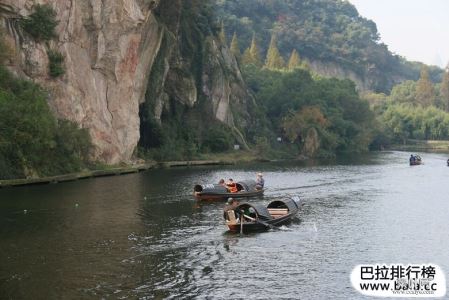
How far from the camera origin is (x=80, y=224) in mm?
42156

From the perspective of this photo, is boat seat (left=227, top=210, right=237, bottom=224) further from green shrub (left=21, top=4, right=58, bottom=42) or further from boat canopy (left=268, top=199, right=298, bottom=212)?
green shrub (left=21, top=4, right=58, bottom=42)

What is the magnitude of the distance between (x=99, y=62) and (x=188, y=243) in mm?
51550

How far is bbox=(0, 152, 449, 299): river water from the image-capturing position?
28.2 metres

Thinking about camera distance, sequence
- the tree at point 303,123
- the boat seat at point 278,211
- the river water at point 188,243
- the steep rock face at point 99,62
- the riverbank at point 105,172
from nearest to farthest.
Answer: the river water at point 188,243, the boat seat at point 278,211, the riverbank at point 105,172, the steep rock face at point 99,62, the tree at point 303,123

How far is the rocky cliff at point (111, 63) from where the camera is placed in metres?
71.6

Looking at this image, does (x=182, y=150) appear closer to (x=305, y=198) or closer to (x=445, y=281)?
(x=305, y=198)

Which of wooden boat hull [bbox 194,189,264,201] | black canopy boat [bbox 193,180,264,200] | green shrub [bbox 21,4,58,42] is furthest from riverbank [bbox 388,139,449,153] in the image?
green shrub [bbox 21,4,58,42]

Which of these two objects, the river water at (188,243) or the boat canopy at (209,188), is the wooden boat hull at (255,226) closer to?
the river water at (188,243)

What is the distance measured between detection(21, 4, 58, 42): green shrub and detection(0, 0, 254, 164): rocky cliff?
Result: 686 millimetres

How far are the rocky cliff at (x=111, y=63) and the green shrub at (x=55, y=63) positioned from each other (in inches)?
26.0

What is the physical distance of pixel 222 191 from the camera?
57.7 metres

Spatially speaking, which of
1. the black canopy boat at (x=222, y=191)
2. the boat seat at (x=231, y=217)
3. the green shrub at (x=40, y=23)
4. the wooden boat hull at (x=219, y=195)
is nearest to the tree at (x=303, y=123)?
the green shrub at (x=40, y=23)

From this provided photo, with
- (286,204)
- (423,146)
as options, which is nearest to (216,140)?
(286,204)

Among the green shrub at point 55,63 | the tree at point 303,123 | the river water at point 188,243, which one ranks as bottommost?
the river water at point 188,243
